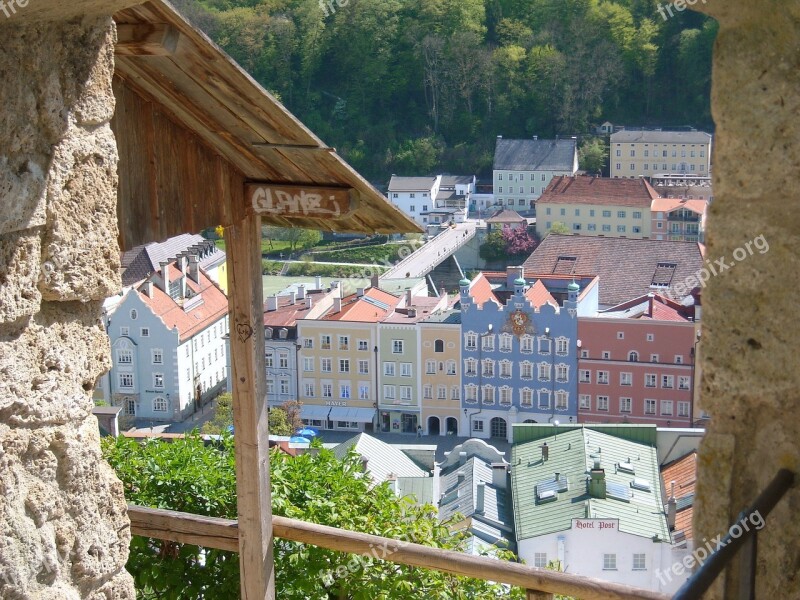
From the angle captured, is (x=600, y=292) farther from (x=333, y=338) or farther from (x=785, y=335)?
(x=785, y=335)

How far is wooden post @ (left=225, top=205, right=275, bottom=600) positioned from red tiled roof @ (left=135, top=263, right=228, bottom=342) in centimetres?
2151

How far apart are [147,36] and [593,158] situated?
43.0 m

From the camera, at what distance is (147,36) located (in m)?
1.87

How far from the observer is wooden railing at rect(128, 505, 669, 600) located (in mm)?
A: 2119

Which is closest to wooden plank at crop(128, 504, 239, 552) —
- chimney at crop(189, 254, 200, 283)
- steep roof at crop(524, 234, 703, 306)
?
chimney at crop(189, 254, 200, 283)

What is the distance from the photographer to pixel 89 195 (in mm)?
1345

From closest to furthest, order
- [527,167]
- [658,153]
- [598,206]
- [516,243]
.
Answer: [516,243] < [598,206] < [658,153] < [527,167]

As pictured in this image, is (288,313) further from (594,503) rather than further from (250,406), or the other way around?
(250,406)

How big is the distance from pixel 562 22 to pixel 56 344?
167 ft

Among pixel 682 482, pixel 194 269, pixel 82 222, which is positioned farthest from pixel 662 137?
pixel 82 222

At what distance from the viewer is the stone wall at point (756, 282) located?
101 cm

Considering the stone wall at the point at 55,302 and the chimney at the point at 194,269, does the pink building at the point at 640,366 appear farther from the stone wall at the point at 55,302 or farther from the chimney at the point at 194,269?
the stone wall at the point at 55,302

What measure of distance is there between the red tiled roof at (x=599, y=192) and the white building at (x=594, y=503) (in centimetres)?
2297

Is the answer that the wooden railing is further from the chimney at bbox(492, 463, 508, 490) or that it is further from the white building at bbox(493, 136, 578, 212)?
the white building at bbox(493, 136, 578, 212)
